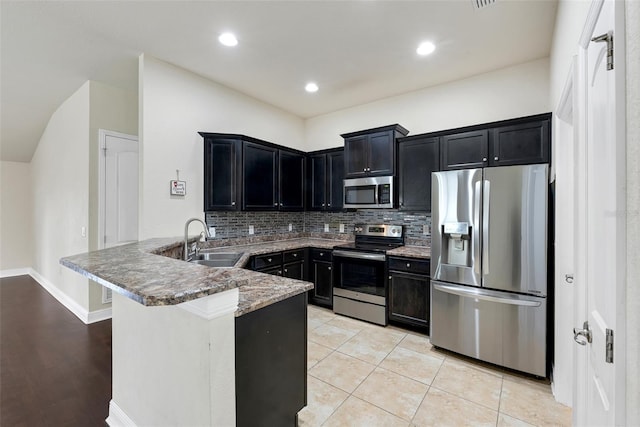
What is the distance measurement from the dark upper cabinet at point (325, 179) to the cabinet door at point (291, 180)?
15cm

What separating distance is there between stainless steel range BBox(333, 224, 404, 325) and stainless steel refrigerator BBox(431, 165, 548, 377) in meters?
0.68

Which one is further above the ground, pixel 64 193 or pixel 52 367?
pixel 64 193

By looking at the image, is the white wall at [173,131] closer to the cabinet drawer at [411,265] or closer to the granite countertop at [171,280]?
the granite countertop at [171,280]

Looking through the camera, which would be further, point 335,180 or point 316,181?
point 316,181

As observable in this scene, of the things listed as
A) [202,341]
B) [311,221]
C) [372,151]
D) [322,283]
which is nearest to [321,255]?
[322,283]

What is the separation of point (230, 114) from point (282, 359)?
11.0 ft

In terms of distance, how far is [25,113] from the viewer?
4.13 m

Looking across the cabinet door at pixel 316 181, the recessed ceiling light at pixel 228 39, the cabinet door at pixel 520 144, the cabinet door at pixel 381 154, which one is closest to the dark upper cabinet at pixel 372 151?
the cabinet door at pixel 381 154

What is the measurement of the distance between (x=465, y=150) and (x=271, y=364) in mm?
2861

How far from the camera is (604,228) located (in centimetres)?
92

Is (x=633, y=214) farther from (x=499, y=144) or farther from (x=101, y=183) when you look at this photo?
(x=101, y=183)

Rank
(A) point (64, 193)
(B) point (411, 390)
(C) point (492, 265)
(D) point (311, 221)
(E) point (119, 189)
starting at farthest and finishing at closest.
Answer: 1. (D) point (311, 221)
2. (A) point (64, 193)
3. (E) point (119, 189)
4. (C) point (492, 265)
5. (B) point (411, 390)

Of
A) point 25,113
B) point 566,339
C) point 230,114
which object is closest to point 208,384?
point 566,339

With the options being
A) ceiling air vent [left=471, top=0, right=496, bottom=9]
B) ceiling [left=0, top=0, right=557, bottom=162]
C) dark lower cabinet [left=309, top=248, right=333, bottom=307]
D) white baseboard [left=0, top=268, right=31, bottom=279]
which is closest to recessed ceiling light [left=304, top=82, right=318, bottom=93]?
ceiling [left=0, top=0, right=557, bottom=162]
